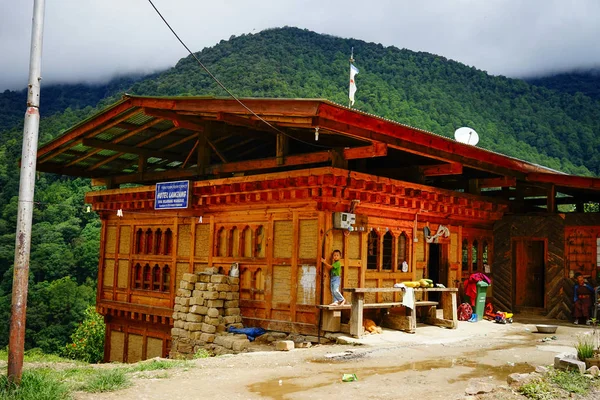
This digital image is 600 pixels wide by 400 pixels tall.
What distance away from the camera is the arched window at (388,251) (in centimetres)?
1414

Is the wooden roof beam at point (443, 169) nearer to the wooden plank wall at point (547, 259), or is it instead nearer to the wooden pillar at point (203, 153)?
the wooden plank wall at point (547, 259)

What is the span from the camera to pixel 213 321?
13070 mm

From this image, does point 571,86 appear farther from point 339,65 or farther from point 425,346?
point 425,346

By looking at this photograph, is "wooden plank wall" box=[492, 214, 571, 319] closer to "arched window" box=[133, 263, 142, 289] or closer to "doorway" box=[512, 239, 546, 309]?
"doorway" box=[512, 239, 546, 309]

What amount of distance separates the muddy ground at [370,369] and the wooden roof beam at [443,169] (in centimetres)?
375

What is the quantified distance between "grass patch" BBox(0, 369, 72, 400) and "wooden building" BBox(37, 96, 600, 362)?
5.83 metres

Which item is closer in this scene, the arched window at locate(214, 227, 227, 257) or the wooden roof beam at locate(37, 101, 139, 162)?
the wooden roof beam at locate(37, 101, 139, 162)

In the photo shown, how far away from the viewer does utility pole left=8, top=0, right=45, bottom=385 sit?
6.73 meters

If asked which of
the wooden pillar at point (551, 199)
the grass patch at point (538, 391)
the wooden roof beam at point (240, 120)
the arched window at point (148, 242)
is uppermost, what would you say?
the wooden roof beam at point (240, 120)

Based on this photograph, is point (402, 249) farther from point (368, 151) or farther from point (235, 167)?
point (235, 167)

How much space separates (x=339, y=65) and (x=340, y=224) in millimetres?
56515

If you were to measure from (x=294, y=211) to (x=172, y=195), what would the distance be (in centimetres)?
382

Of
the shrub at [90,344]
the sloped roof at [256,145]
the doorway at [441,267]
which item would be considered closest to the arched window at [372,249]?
the sloped roof at [256,145]

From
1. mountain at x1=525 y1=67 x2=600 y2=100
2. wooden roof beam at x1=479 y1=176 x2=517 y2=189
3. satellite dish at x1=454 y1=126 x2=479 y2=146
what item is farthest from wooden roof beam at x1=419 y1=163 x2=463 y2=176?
mountain at x1=525 y1=67 x2=600 y2=100
